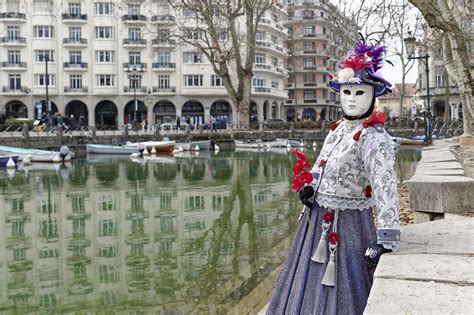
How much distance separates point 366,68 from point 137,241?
6.45m

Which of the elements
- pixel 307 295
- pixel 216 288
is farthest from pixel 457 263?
pixel 216 288

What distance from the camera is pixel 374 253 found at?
3.39 m

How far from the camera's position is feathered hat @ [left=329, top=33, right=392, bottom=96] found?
383 cm

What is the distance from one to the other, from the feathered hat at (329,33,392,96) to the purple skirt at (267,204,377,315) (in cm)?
89

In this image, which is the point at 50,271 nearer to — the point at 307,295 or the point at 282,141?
the point at 307,295

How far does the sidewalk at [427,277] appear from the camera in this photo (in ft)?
8.14

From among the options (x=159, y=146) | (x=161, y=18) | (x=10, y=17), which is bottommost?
(x=159, y=146)

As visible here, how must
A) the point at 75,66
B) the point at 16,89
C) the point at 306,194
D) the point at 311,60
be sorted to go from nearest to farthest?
the point at 306,194 < the point at 16,89 < the point at 75,66 < the point at 311,60

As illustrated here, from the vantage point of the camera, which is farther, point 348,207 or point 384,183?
point 348,207

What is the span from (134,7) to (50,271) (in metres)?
52.2

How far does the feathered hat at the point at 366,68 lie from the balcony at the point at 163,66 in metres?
53.8

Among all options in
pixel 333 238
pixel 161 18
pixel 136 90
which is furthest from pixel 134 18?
pixel 333 238

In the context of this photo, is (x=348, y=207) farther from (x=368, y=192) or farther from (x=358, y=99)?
(x=358, y=99)

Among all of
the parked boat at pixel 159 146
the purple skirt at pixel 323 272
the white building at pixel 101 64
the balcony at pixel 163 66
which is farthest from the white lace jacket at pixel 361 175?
the balcony at pixel 163 66
